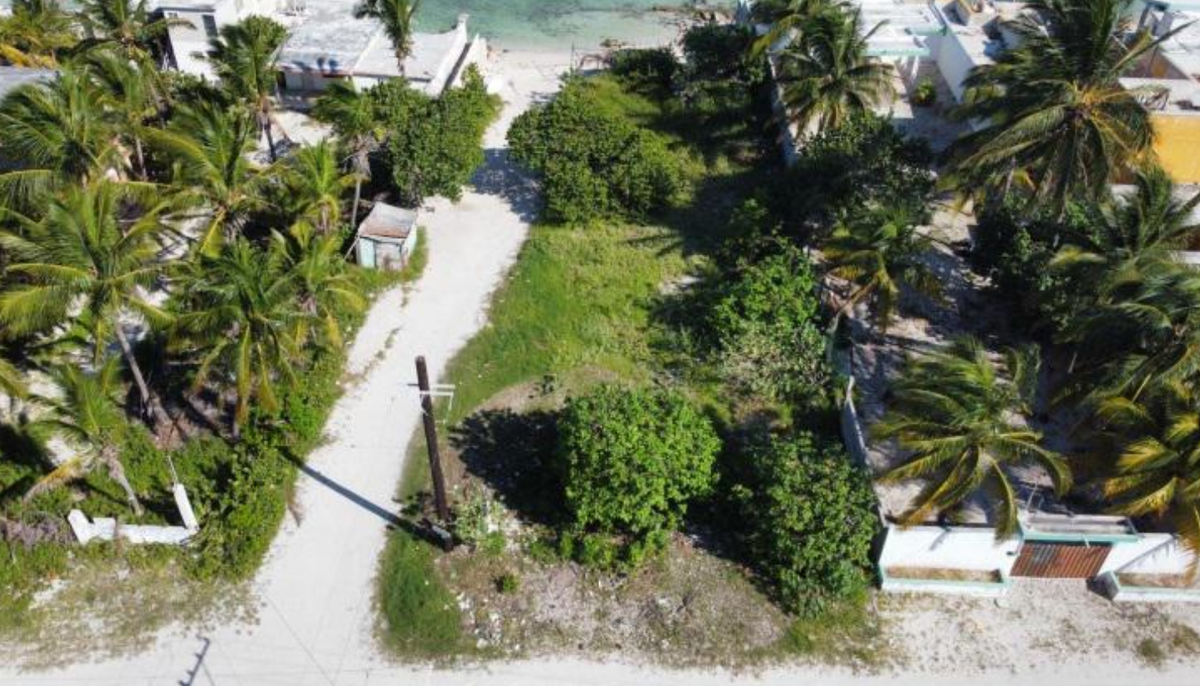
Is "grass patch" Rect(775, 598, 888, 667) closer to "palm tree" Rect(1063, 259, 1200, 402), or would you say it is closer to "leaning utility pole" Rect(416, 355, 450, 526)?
"palm tree" Rect(1063, 259, 1200, 402)

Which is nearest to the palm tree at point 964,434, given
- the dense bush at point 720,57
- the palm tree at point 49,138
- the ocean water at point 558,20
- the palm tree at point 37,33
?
the palm tree at point 49,138

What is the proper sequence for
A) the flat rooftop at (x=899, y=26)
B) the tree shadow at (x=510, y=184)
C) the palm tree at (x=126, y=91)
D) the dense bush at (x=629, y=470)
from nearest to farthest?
the dense bush at (x=629, y=470) → the palm tree at (x=126, y=91) → the tree shadow at (x=510, y=184) → the flat rooftop at (x=899, y=26)

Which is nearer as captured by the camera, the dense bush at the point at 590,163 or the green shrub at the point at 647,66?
the dense bush at the point at 590,163

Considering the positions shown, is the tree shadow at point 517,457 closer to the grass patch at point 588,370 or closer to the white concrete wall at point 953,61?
the grass patch at point 588,370

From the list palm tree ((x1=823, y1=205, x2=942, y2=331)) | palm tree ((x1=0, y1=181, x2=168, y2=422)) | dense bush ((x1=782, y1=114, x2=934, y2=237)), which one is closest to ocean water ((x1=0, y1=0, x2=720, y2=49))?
dense bush ((x1=782, y1=114, x2=934, y2=237))

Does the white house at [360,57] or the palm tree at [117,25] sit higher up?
the palm tree at [117,25]

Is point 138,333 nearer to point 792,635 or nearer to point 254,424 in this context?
point 254,424
